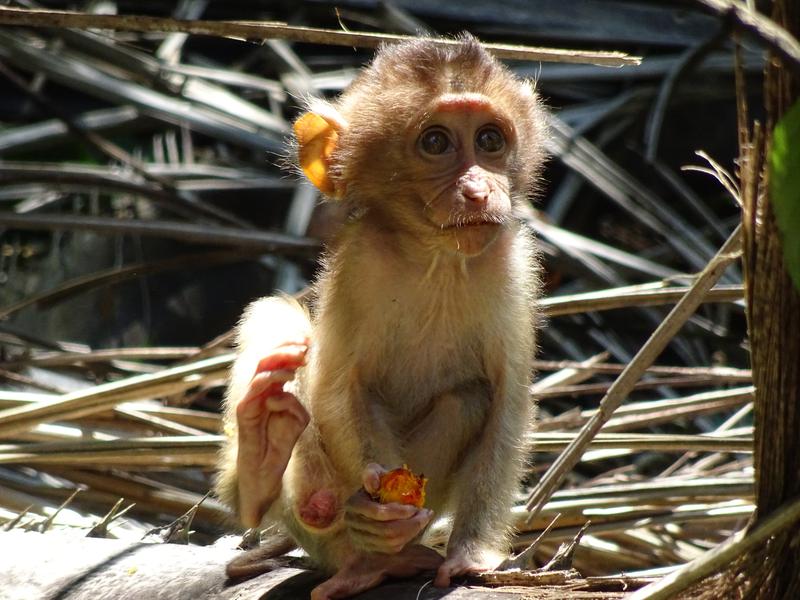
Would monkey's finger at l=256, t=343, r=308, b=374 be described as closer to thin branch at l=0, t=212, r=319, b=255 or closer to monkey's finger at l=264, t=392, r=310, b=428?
monkey's finger at l=264, t=392, r=310, b=428

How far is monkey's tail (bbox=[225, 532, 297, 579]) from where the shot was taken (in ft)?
10.3

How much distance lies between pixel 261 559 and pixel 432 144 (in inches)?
52.8

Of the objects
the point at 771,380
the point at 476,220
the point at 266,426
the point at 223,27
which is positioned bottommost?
the point at 266,426

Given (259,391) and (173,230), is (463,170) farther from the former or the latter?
(173,230)

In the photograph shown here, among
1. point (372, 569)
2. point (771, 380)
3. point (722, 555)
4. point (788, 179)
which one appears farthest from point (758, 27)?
point (372, 569)

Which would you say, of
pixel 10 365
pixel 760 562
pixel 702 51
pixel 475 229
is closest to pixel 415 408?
pixel 475 229

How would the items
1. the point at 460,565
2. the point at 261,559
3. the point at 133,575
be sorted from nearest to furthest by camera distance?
1. the point at 460,565
2. the point at 133,575
3. the point at 261,559

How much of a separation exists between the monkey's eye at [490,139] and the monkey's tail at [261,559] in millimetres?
1338

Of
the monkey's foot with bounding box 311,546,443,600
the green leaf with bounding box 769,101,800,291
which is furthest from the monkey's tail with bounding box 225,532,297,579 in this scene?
the green leaf with bounding box 769,101,800,291

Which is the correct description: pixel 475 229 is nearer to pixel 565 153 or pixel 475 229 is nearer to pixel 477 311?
pixel 477 311

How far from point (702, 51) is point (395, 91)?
3.38 m

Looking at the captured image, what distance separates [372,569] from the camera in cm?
298

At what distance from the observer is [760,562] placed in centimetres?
205

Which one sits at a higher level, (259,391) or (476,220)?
(476,220)
